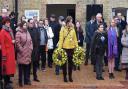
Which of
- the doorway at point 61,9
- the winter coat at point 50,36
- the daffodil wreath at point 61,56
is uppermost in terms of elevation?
the doorway at point 61,9

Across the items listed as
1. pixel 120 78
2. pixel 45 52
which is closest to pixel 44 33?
pixel 45 52

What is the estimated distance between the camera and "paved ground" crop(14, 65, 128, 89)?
15.1m

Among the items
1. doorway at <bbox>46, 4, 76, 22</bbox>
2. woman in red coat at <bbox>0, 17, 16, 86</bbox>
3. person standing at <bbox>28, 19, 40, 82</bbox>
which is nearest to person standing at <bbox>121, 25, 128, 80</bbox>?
person standing at <bbox>28, 19, 40, 82</bbox>

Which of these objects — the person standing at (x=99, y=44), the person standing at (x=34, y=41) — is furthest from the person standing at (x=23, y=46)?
the person standing at (x=99, y=44)

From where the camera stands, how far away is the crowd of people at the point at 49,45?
13898mm

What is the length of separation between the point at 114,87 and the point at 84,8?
9605 mm

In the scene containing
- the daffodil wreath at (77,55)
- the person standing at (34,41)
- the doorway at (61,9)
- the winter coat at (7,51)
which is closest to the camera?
the winter coat at (7,51)

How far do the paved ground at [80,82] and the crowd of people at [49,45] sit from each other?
0.26 meters

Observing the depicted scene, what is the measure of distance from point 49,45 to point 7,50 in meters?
4.30

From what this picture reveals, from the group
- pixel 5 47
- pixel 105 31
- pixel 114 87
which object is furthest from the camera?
pixel 105 31

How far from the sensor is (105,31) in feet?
53.6

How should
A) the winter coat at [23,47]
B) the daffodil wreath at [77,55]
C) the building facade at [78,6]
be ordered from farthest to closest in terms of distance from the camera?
the building facade at [78,6] → the daffodil wreath at [77,55] → the winter coat at [23,47]

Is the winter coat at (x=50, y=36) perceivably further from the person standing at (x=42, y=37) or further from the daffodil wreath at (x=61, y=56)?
the daffodil wreath at (x=61, y=56)

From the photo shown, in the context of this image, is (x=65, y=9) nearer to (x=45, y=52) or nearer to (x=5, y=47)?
(x=45, y=52)
